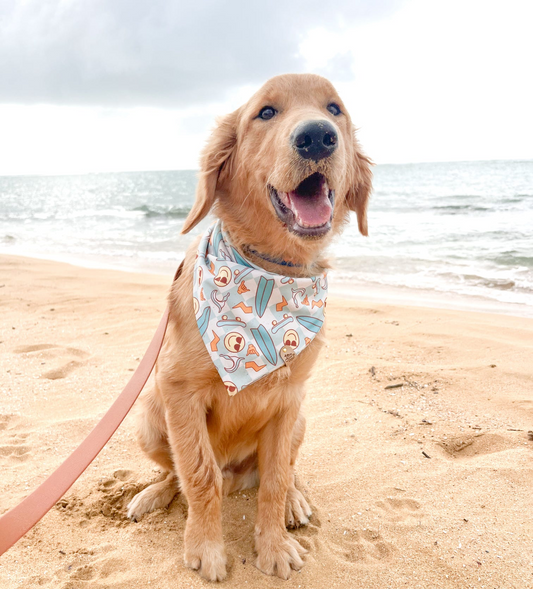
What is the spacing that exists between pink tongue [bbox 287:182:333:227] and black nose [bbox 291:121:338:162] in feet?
→ 0.57

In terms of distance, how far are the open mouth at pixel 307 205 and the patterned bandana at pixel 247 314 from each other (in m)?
0.30

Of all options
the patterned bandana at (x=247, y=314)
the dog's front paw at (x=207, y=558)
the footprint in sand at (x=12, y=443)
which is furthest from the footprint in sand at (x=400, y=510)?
the footprint in sand at (x=12, y=443)

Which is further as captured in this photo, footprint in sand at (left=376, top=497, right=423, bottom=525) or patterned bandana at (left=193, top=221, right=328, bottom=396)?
footprint in sand at (left=376, top=497, right=423, bottom=525)

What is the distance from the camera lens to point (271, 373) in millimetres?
2285

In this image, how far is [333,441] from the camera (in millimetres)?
3227

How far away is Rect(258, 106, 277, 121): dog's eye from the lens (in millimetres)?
2461

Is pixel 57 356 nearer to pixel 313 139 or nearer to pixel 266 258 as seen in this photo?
pixel 266 258

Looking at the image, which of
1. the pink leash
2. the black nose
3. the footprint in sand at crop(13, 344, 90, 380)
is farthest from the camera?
the footprint in sand at crop(13, 344, 90, 380)

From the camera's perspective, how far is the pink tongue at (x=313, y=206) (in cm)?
221

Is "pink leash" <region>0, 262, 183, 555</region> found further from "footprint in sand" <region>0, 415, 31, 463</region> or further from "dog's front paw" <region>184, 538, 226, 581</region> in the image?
"footprint in sand" <region>0, 415, 31, 463</region>

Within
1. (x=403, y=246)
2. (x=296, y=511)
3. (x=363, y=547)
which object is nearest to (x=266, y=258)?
(x=296, y=511)

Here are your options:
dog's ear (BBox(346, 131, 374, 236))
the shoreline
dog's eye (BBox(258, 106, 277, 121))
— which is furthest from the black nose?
the shoreline

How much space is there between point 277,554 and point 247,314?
1081mm

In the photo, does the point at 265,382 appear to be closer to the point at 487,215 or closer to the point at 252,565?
the point at 252,565
